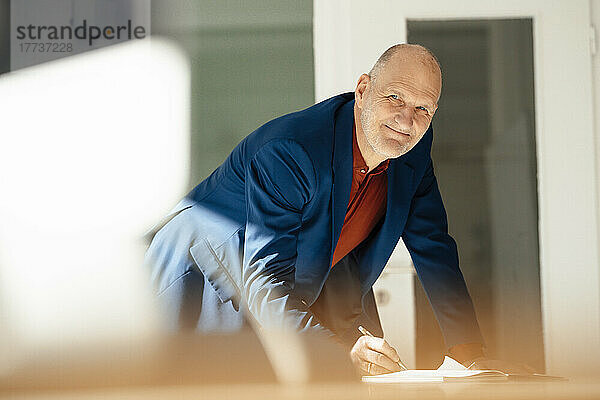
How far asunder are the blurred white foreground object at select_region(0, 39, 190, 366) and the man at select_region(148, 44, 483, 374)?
0.67 meters

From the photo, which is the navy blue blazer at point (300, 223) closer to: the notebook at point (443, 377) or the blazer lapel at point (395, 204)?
the blazer lapel at point (395, 204)

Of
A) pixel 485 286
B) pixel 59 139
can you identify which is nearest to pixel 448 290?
pixel 485 286

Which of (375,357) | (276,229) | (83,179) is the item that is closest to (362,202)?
(276,229)

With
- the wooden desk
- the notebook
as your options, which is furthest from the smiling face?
the wooden desk

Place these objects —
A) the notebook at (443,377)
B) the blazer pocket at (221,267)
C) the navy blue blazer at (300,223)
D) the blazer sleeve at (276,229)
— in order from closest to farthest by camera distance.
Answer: the notebook at (443,377) → the blazer sleeve at (276,229) → the navy blue blazer at (300,223) → the blazer pocket at (221,267)

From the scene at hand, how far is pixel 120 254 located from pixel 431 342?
1070 mm

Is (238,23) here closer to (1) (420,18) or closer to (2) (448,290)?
(1) (420,18)

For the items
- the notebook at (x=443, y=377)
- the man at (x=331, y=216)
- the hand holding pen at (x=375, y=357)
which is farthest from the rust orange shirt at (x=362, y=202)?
the notebook at (x=443, y=377)

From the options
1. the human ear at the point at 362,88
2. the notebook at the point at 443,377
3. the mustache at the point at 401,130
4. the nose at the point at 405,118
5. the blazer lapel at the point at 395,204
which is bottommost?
the notebook at the point at 443,377

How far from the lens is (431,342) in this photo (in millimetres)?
2541

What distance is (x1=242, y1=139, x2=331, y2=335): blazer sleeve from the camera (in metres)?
1.53

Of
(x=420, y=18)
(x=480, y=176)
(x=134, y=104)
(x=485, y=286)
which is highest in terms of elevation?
(x=420, y=18)

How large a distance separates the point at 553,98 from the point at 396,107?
3.27 feet

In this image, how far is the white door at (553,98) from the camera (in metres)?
2.61
